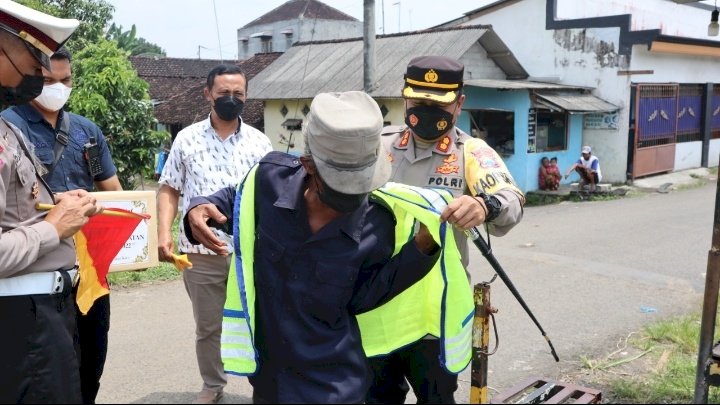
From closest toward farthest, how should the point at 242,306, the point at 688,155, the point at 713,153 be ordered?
the point at 242,306 < the point at 688,155 < the point at 713,153

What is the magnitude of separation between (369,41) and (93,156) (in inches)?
370

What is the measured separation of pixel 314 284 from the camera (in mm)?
2018

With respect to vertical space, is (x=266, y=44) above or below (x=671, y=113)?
above

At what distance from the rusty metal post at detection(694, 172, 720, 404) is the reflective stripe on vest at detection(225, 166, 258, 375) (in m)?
2.24

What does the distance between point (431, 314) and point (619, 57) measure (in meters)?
15.2

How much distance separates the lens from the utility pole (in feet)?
A: 39.5

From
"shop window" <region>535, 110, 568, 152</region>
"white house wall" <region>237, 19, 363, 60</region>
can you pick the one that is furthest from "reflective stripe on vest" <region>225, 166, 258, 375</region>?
"white house wall" <region>237, 19, 363, 60</region>

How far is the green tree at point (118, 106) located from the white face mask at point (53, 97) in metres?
6.32

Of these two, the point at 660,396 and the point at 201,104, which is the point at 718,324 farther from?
the point at 201,104

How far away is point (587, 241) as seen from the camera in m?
9.28

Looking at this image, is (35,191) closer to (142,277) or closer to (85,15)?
(142,277)

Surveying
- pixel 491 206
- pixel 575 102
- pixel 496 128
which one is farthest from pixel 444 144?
pixel 575 102

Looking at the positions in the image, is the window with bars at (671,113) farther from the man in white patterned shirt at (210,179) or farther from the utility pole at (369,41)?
the man in white patterned shirt at (210,179)

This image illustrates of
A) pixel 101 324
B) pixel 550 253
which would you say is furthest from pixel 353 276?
pixel 550 253
